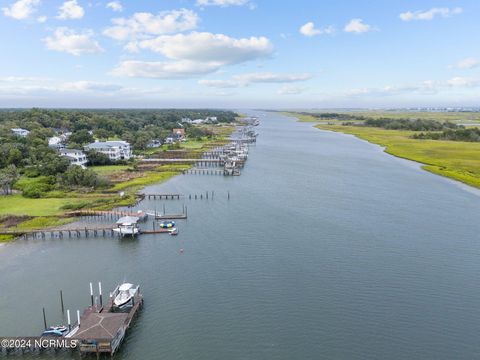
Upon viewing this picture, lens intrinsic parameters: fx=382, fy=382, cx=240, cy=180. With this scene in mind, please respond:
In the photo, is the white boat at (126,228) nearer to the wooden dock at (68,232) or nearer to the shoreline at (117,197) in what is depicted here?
the wooden dock at (68,232)

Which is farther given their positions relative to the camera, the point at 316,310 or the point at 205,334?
the point at 316,310

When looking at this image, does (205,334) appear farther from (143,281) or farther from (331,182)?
(331,182)

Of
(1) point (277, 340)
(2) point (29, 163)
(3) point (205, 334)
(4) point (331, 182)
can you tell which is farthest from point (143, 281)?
(2) point (29, 163)

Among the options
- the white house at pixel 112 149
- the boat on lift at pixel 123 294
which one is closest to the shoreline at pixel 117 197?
the white house at pixel 112 149

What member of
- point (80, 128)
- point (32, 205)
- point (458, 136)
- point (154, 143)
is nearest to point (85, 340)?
point (32, 205)

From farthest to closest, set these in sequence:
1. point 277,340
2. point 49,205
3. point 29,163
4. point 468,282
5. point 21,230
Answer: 1. point 29,163
2. point 49,205
3. point 21,230
4. point 468,282
5. point 277,340
